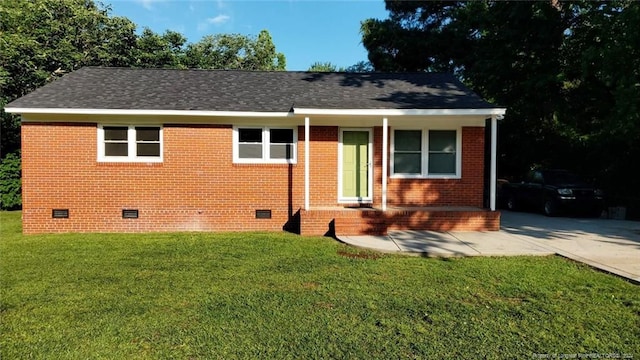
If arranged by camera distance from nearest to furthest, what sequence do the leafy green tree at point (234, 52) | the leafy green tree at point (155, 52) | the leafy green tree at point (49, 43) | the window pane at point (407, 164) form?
the window pane at point (407, 164) → the leafy green tree at point (49, 43) → the leafy green tree at point (155, 52) → the leafy green tree at point (234, 52)

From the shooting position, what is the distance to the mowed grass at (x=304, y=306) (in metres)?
3.82

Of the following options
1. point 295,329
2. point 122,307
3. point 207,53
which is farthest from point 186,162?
point 207,53

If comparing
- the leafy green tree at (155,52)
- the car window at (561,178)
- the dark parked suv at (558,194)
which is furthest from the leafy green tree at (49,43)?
the car window at (561,178)

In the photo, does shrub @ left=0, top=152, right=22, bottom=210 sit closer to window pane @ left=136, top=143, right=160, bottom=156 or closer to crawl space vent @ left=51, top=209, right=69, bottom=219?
crawl space vent @ left=51, top=209, right=69, bottom=219

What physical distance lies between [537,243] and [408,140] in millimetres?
4218

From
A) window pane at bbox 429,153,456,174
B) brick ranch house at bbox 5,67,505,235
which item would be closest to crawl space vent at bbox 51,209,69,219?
brick ranch house at bbox 5,67,505,235

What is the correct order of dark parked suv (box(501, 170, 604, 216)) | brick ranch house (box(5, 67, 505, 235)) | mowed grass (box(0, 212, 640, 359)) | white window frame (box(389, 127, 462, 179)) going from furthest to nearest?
dark parked suv (box(501, 170, 604, 216)) < white window frame (box(389, 127, 462, 179)) < brick ranch house (box(5, 67, 505, 235)) < mowed grass (box(0, 212, 640, 359))

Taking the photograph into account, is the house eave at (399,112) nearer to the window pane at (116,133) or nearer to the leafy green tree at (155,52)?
the window pane at (116,133)

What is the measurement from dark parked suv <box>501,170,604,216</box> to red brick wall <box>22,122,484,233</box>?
13.6 ft

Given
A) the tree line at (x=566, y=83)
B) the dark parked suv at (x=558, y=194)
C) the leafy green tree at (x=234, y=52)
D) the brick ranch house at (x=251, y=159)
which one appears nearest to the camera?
the brick ranch house at (x=251, y=159)

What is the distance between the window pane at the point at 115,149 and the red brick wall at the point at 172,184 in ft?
1.00

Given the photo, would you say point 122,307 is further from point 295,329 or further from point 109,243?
point 109,243

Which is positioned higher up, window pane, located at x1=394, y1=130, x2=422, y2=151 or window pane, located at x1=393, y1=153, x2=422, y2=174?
window pane, located at x1=394, y1=130, x2=422, y2=151

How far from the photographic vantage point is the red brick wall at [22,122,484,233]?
10.3 meters
